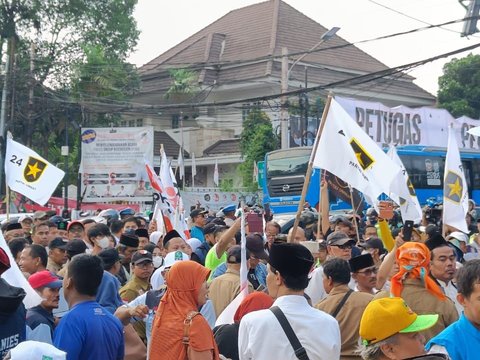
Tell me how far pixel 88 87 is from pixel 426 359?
43044 millimetres

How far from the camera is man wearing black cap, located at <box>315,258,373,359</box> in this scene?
6.45m

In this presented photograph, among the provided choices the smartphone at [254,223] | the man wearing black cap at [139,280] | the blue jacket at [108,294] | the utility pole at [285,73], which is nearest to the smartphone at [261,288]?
the man wearing black cap at [139,280]

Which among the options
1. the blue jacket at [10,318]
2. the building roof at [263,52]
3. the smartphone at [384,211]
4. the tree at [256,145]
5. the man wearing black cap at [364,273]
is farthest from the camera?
the building roof at [263,52]

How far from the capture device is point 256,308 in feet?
21.1

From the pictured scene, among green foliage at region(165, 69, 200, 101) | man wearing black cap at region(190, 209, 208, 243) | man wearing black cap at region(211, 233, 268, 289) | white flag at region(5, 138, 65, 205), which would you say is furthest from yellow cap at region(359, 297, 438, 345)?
green foliage at region(165, 69, 200, 101)

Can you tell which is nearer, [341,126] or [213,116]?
[341,126]

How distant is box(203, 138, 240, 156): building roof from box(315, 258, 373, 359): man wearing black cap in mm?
43966

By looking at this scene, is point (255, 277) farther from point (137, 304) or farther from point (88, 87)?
point (88, 87)

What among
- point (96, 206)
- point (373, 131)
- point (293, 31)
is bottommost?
point (96, 206)

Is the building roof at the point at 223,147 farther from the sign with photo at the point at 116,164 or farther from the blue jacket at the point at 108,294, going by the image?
the blue jacket at the point at 108,294

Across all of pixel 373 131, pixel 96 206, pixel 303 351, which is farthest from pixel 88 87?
pixel 303 351

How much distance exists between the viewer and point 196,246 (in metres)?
12.0

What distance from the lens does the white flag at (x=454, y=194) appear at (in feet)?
40.1

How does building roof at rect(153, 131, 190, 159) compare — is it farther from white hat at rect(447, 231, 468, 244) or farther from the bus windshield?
white hat at rect(447, 231, 468, 244)
